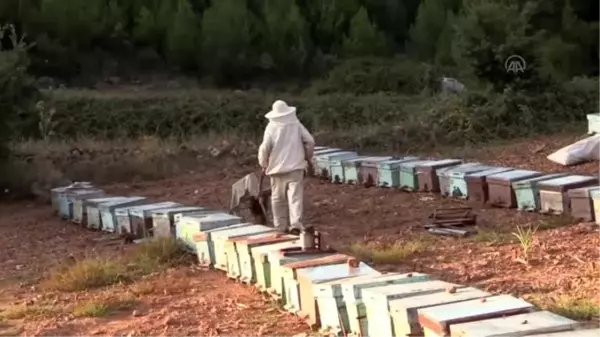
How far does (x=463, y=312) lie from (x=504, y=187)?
5.92 metres

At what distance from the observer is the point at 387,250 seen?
8.20 m

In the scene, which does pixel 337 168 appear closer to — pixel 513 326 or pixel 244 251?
pixel 244 251

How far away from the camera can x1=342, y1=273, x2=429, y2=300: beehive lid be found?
5434 millimetres

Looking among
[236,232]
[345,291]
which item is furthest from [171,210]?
[345,291]

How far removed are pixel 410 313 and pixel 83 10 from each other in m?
28.1

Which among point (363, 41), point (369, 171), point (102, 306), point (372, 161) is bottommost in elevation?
point (102, 306)

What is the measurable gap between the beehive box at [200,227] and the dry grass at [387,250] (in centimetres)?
116

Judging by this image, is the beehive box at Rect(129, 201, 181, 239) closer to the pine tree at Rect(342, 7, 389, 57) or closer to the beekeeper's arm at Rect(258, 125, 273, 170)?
the beekeeper's arm at Rect(258, 125, 273, 170)

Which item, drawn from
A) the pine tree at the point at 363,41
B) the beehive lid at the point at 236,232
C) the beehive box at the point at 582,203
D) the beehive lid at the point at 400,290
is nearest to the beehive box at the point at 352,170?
the beehive box at the point at 582,203

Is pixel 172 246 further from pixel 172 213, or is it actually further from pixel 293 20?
pixel 293 20

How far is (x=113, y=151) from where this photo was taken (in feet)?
52.9

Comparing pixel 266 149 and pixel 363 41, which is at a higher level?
pixel 363 41

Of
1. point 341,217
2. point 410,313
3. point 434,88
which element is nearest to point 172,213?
point 341,217

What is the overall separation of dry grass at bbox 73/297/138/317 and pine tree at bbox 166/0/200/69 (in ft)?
80.6
